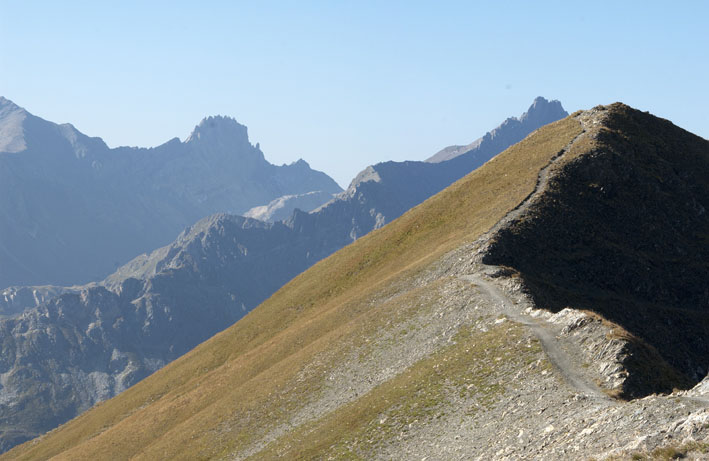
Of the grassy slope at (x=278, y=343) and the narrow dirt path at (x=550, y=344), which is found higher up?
the grassy slope at (x=278, y=343)

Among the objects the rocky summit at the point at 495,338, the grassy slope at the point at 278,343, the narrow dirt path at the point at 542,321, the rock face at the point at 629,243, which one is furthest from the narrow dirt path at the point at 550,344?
the grassy slope at the point at 278,343

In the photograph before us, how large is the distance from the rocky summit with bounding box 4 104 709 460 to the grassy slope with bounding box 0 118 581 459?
1.28 feet

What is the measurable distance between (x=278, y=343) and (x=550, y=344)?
45.2m

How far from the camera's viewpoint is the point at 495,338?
158 ft

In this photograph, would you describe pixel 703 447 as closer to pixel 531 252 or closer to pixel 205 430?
pixel 531 252

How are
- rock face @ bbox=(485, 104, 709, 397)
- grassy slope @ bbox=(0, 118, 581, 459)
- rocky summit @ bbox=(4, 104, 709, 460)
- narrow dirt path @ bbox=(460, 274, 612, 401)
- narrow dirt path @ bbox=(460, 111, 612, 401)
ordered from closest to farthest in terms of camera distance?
rocky summit @ bbox=(4, 104, 709, 460) < narrow dirt path @ bbox=(460, 274, 612, 401) < narrow dirt path @ bbox=(460, 111, 612, 401) < rock face @ bbox=(485, 104, 709, 397) < grassy slope @ bbox=(0, 118, 581, 459)

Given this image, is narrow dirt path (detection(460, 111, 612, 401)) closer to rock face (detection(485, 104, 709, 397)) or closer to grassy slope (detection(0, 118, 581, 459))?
rock face (detection(485, 104, 709, 397))

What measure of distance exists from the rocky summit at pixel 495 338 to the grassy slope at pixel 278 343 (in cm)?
39

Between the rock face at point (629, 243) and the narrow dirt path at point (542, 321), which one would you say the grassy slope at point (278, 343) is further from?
the rock face at point (629, 243)

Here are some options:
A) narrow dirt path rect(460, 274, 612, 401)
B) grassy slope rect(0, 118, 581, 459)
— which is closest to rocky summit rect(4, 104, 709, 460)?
narrow dirt path rect(460, 274, 612, 401)

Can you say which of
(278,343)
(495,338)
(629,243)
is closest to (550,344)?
(495,338)

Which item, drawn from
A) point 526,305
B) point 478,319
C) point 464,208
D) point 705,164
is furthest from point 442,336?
point 705,164

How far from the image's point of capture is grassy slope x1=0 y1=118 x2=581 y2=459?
2608 inches

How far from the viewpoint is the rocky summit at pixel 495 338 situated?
3731cm
